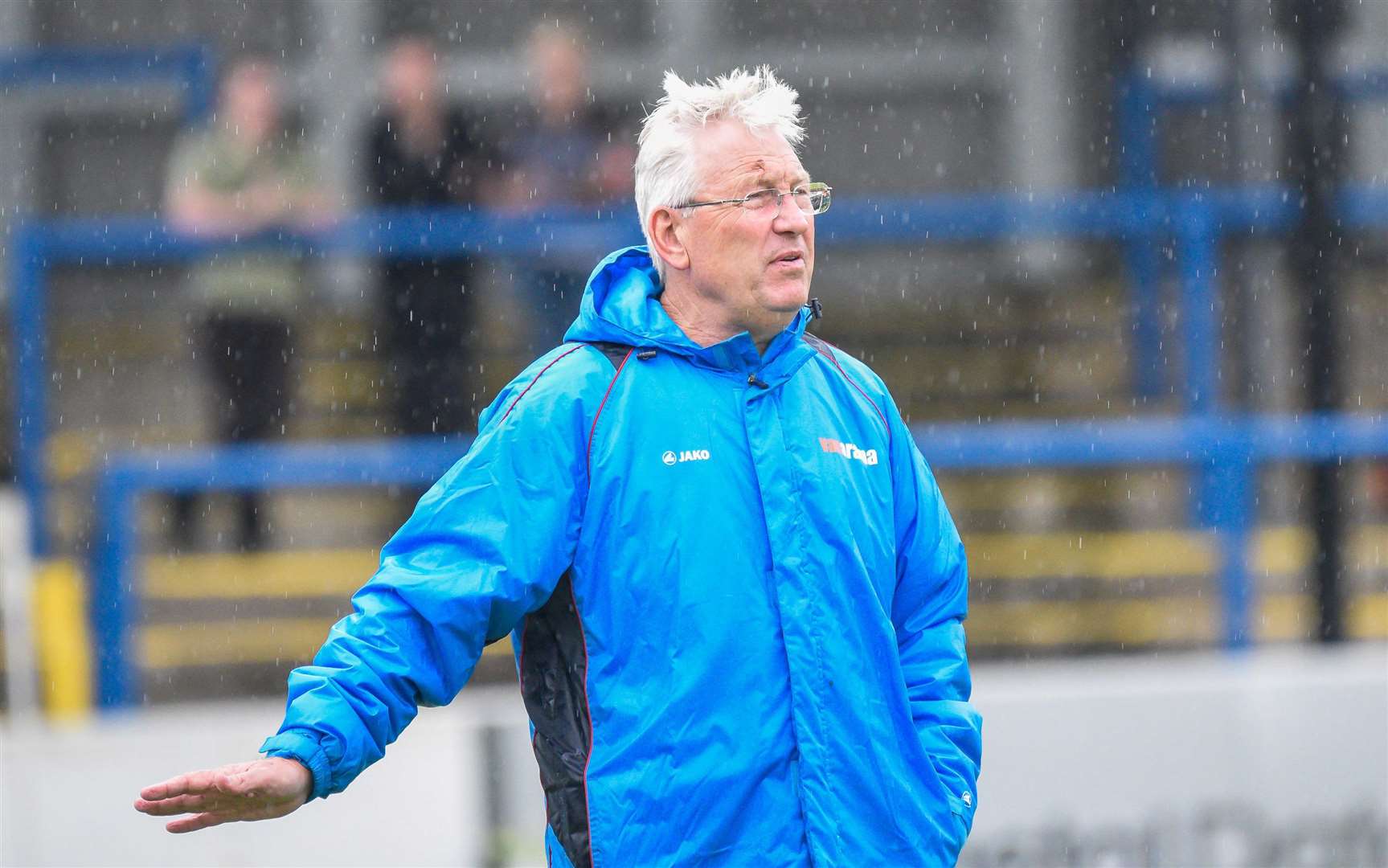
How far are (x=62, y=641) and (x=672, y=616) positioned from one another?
4.28m

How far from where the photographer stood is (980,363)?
8.79 m

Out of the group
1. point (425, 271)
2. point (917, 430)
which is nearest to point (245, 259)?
point (425, 271)

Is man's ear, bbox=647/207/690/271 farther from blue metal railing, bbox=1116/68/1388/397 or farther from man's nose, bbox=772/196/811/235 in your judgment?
blue metal railing, bbox=1116/68/1388/397

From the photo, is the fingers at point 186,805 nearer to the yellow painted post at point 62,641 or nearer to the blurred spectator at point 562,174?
the yellow painted post at point 62,641

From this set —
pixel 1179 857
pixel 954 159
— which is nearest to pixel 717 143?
pixel 1179 857

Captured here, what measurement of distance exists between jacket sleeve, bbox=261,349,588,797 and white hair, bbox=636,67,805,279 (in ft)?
1.19

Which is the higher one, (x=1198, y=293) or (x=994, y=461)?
(x=1198, y=293)

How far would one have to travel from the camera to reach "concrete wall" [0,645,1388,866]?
4805 millimetres

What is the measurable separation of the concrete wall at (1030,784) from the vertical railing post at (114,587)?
45cm

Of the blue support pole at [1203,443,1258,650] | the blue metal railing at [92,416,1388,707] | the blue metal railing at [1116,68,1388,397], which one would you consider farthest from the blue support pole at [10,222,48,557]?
the blue metal railing at [1116,68,1388,397]

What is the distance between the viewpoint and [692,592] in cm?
251

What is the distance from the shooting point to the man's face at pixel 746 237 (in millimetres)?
2658

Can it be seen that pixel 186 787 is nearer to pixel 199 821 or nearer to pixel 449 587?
pixel 199 821

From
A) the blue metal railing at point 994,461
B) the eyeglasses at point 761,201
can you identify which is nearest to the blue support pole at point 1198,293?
the blue metal railing at point 994,461
